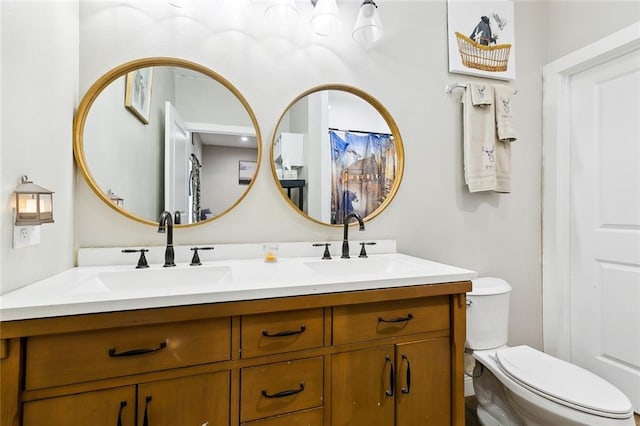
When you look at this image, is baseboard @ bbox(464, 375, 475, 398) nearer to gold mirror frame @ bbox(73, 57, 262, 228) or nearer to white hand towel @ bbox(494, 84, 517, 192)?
white hand towel @ bbox(494, 84, 517, 192)

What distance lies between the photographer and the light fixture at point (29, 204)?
3.06ft

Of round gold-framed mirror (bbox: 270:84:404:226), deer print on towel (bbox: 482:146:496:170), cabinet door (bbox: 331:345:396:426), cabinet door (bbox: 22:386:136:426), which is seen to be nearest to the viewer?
cabinet door (bbox: 22:386:136:426)

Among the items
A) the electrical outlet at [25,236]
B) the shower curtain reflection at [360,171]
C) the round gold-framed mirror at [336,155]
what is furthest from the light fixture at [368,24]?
the electrical outlet at [25,236]

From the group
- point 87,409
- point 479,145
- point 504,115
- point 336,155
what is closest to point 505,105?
point 504,115

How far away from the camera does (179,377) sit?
94cm

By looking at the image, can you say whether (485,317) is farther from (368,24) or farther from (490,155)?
(368,24)

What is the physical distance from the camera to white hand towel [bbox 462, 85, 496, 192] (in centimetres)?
183

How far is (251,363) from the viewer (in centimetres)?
100

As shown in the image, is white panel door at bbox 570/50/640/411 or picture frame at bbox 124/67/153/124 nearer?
picture frame at bbox 124/67/153/124

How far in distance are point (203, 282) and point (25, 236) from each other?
0.59 metres

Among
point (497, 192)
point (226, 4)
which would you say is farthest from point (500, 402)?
point (226, 4)

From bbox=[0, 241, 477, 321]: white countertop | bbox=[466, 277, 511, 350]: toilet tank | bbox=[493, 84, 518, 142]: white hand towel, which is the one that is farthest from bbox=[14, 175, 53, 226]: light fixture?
bbox=[493, 84, 518, 142]: white hand towel

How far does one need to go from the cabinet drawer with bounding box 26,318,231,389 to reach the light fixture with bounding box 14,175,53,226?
36 cm

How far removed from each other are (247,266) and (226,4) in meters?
1.28
